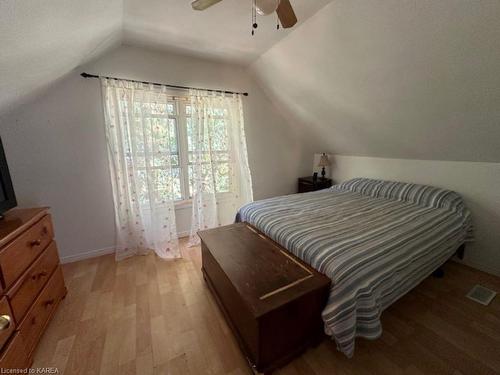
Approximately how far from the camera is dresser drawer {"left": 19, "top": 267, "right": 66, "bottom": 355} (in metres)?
1.18

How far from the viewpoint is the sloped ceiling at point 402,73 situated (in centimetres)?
129

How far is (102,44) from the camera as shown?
1.83 m

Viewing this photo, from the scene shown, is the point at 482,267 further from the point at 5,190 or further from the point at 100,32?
the point at 5,190

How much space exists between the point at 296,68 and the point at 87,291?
120 inches

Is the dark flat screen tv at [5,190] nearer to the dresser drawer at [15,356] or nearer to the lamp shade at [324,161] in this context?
the dresser drawer at [15,356]

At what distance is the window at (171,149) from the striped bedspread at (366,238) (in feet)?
3.14

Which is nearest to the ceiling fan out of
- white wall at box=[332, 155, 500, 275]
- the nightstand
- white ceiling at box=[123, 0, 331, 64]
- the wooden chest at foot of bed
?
white ceiling at box=[123, 0, 331, 64]

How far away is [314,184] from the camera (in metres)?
3.42

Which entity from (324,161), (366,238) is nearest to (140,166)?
(366,238)

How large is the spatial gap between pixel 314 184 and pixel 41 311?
3.35 meters

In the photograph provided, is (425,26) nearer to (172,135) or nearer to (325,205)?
(325,205)

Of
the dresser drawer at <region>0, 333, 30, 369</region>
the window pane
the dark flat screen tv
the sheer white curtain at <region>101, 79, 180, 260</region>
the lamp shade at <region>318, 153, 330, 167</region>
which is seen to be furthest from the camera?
the lamp shade at <region>318, 153, 330, 167</region>

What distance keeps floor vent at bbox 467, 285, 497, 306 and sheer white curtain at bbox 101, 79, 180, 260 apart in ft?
9.36

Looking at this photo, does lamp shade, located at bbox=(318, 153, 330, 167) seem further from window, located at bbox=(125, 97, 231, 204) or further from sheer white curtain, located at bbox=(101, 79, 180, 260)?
sheer white curtain, located at bbox=(101, 79, 180, 260)
